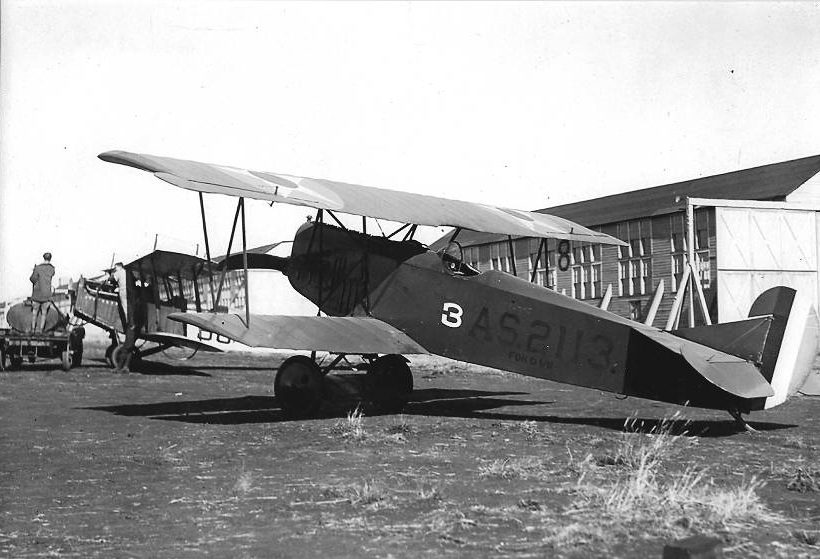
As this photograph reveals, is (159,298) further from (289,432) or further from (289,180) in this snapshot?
(289,432)

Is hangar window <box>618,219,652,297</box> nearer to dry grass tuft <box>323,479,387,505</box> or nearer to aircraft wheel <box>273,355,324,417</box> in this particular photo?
aircraft wheel <box>273,355,324,417</box>

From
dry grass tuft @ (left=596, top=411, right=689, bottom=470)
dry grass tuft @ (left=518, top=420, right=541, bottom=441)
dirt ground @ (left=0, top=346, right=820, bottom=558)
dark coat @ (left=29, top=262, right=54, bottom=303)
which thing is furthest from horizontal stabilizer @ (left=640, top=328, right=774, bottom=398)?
dark coat @ (left=29, top=262, right=54, bottom=303)

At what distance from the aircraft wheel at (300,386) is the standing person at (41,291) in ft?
32.7

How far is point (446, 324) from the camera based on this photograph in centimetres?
1213

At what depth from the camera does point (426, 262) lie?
12539 mm

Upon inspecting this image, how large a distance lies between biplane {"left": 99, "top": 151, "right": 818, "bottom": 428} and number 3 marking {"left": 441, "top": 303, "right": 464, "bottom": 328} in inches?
0.6

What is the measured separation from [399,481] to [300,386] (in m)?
4.80

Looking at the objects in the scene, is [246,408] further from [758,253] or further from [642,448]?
[758,253]

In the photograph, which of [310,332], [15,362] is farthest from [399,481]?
[15,362]

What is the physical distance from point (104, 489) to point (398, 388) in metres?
6.36

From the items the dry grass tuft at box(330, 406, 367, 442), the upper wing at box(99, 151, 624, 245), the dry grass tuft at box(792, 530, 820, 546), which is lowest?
the dry grass tuft at box(330, 406, 367, 442)

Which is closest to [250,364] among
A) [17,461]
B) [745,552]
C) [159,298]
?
[159,298]

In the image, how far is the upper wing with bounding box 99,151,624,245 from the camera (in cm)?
1052

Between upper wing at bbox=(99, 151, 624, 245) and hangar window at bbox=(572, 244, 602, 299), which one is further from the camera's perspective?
hangar window at bbox=(572, 244, 602, 299)
